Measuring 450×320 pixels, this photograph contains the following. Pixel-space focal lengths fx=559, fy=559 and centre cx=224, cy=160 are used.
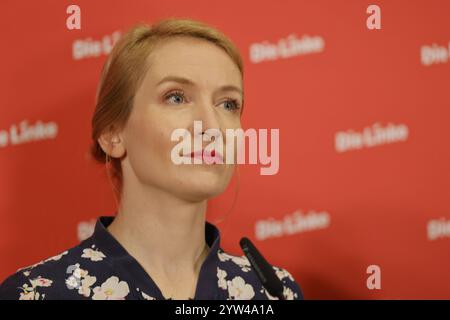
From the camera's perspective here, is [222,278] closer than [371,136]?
Yes

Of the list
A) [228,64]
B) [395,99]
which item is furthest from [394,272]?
[228,64]

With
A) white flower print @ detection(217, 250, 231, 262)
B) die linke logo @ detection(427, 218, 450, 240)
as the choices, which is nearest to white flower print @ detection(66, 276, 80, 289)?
white flower print @ detection(217, 250, 231, 262)

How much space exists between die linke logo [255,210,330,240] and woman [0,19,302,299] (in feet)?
Result: 1.03

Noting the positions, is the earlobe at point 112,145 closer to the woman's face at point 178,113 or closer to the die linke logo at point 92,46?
the woman's face at point 178,113

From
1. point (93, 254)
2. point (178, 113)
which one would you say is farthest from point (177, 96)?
point (93, 254)

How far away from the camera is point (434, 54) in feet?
5.01

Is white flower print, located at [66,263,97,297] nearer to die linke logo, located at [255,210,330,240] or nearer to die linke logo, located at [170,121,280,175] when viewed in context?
die linke logo, located at [170,121,280,175]

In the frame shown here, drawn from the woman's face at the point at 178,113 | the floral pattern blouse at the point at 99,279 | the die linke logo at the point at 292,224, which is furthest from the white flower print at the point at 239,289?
the die linke logo at the point at 292,224

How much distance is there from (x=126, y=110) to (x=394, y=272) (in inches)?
34.0

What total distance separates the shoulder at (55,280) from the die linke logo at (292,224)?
0.53 metres

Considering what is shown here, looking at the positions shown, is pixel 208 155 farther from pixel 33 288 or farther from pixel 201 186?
pixel 33 288

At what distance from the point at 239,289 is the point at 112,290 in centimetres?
27

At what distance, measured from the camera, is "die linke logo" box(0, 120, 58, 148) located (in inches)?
53.3
